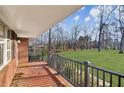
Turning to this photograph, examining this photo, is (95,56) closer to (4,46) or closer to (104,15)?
(104,15)

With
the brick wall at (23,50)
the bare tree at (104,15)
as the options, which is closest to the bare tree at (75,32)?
the bare tree at (104,15)

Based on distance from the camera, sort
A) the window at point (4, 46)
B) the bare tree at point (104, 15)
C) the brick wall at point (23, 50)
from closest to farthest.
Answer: the window at point (4, 46) < the brick wall at point (23, 50) < the bare tree at point (104, 15)

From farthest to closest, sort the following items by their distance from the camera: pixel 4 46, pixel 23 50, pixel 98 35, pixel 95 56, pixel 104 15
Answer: pixel 104 15, pixel 95 56, pixel 98 35, pixel 23 50, pixel 4 46

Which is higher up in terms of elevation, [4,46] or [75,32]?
[75,32]

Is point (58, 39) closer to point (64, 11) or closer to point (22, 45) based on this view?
point (22, 45)

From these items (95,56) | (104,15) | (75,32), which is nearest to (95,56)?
(95,56)

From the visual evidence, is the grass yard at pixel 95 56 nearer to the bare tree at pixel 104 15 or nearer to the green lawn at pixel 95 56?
the green lawn at pixel 95 56

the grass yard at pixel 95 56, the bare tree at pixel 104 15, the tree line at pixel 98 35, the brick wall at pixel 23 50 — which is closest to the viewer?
the brick wall at pixel 23 50

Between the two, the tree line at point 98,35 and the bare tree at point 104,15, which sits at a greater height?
the bare tree at point 104,15

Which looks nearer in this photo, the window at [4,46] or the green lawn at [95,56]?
the window at [4,46]

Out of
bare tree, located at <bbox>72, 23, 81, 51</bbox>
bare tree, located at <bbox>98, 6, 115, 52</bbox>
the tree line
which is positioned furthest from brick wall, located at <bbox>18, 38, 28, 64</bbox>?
bare tree, located at <bbox>98, 6, 115, 52</bbox>

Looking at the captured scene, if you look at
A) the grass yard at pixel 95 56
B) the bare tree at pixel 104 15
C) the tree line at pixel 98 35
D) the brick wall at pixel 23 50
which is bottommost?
the grass yard at pixel 95 56

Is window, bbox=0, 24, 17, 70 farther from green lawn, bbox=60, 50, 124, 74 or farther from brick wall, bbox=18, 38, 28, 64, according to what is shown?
green lawn, bbox=60, 50, 124, 74

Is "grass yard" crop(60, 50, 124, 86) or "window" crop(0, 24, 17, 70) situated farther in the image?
"grass yard" crop(60, 50, 124, 86)
